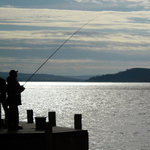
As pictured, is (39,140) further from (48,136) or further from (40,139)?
(48,136)

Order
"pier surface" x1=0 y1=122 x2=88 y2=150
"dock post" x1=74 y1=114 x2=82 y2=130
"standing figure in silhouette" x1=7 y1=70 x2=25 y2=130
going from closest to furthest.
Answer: "pier surface" x1=0 y1=122 x2=88 y2=150
"standing figure in silhouette" x1=7 y1=70 x2=25 y2=130
"dock post" x1=74 y1=114 x2=82 y2=130

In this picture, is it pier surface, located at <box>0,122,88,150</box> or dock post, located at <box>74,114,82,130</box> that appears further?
dock post, located at <box>74,114,82,130</box>

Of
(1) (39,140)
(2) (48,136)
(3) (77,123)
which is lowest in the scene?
(1) (39,140)

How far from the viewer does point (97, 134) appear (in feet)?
92.9

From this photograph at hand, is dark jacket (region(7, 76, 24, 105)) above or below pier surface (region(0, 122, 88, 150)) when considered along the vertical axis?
Result: above

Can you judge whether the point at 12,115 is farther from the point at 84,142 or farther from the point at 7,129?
the point at 84,142

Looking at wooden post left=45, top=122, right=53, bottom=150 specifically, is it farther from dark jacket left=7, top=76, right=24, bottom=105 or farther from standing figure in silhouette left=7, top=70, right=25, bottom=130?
dark jacket left=7, top=76, right=24, bottom=105

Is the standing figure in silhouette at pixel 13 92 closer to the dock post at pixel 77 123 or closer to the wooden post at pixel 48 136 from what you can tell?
the wooden post at pixel 48 136

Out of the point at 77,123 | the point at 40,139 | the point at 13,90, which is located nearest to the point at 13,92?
the point at 13,90

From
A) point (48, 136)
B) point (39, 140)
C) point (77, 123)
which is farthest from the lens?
point (77, 123)

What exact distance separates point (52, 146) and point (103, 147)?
38.2ft

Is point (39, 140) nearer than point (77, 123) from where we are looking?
Yes

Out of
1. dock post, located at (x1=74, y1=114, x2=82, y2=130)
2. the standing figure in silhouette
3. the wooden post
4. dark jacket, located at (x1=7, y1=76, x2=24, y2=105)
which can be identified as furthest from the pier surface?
dock post, located at (x1=74, y1=114, x2=82, y2=130)

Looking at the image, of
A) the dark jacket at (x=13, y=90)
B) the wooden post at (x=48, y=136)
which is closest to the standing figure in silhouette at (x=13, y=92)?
the dark jacket at (x=13, y=90)
